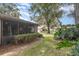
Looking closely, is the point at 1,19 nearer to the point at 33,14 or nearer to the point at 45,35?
the point at 33,14

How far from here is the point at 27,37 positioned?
279 centimetres

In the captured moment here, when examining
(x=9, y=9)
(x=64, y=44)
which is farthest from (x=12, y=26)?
(x=64, y=44)

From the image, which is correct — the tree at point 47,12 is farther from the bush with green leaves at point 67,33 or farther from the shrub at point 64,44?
the shrub at point 64,44

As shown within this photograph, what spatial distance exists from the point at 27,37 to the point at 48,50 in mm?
343

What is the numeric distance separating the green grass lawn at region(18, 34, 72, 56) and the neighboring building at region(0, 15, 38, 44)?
241 millimetres

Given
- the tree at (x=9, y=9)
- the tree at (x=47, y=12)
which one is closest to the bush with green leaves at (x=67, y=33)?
the tree at (x=47, y=12)

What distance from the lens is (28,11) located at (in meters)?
2.76

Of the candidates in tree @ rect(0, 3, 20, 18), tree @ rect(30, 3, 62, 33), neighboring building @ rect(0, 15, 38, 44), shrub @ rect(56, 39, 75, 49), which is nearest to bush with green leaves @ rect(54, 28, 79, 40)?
shrub @ rect(56, 39, 75, 49)

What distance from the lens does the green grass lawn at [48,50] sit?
107 inches

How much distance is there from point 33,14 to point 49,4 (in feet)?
0.85

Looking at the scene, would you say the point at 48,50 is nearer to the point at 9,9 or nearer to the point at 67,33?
the point at 67,33

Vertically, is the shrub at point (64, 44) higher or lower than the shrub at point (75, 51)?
higher

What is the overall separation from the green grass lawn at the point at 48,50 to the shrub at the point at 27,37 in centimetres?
11

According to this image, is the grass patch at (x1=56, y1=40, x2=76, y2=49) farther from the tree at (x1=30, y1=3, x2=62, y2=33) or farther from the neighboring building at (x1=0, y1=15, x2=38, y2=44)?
the neighboring building at (x1=0, y1=15, x2=38, y2=44)
